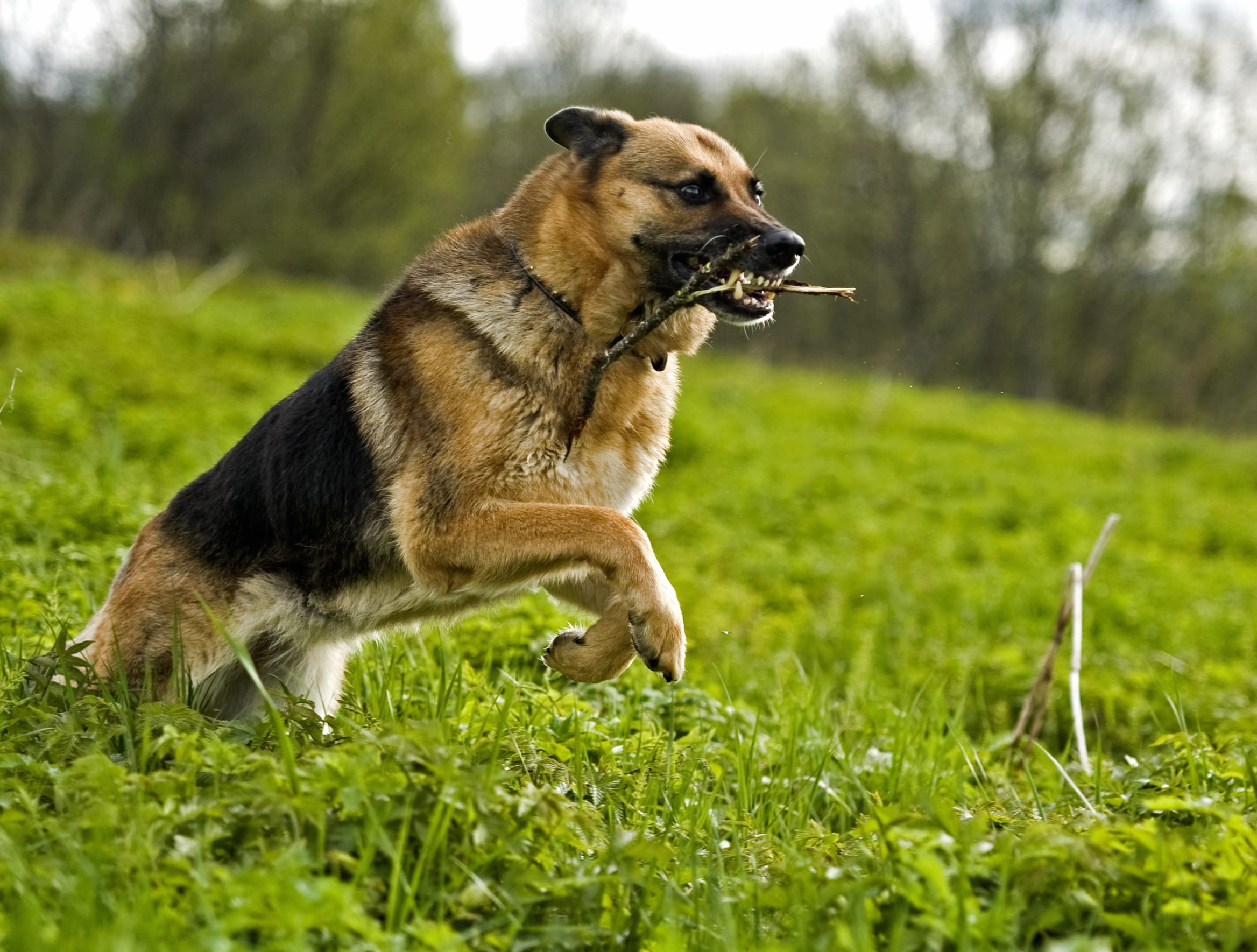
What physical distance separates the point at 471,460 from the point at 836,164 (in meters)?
33.8

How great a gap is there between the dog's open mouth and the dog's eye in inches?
8.4

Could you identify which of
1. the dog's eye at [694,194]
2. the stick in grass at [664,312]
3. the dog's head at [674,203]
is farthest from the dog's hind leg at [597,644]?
the dog's eye at [694,194]

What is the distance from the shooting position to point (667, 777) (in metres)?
3.45

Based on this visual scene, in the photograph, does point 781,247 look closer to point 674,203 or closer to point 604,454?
point 674,203

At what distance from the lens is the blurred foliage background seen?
28109 mm

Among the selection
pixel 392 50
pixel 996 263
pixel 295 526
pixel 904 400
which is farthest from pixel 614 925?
pixel 996 263

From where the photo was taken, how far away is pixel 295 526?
3789mm

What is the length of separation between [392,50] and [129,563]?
29494mm

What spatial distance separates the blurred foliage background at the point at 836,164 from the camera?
92.2 ft

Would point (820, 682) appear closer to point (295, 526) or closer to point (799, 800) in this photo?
point (799, 800)

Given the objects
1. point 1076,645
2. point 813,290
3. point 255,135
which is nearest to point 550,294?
point 813,290

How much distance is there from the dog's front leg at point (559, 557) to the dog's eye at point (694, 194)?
1121 millimetres

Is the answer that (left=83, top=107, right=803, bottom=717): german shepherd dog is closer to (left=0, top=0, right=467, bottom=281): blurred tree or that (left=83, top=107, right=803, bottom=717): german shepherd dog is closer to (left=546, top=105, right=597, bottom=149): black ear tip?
(left=546, top=105, right=597, bottom=149): black ear tip

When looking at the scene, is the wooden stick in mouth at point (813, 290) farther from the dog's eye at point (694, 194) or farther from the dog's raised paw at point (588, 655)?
the dog's raised paw at point (588, 655)
